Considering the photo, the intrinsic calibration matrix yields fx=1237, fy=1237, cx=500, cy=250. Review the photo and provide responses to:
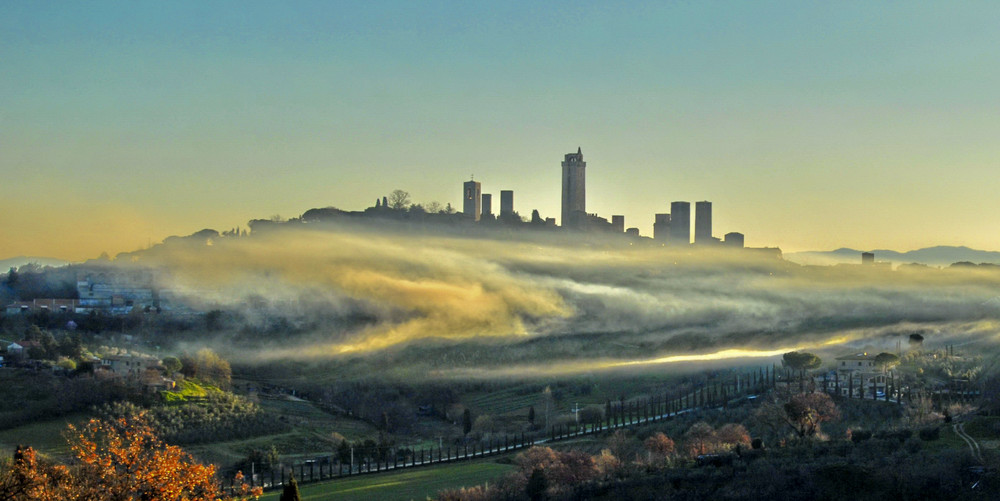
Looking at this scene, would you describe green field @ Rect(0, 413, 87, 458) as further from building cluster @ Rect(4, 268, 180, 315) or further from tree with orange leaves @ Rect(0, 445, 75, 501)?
building cluster @ Rect(4, 268, 180, 315)

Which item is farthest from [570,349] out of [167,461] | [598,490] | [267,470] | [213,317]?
[167,461]

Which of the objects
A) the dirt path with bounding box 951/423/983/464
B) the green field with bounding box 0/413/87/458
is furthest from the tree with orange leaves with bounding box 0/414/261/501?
the green field with bounding box 0/413/87/458

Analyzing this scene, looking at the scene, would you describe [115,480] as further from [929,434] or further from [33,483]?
[929,434]

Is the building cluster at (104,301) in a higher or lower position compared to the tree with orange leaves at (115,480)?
higher

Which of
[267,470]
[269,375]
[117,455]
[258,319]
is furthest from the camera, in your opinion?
[258,319]

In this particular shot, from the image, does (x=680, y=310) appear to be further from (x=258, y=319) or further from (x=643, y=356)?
(x=258, y=319)

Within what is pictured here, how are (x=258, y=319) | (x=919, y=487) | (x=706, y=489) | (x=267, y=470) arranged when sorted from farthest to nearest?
1. (x=258, y=319)
2. (x=267, y=470)
3. (x=706, y=489)
4. (x=919, y=487)

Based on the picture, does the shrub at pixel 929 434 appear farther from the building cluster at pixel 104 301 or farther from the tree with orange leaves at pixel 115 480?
the building cluster at pixel 104 301

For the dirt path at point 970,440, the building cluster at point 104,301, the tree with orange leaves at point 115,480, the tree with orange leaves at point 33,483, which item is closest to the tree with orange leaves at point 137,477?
the tree with orange leaves at point 115,480

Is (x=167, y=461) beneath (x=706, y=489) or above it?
above
